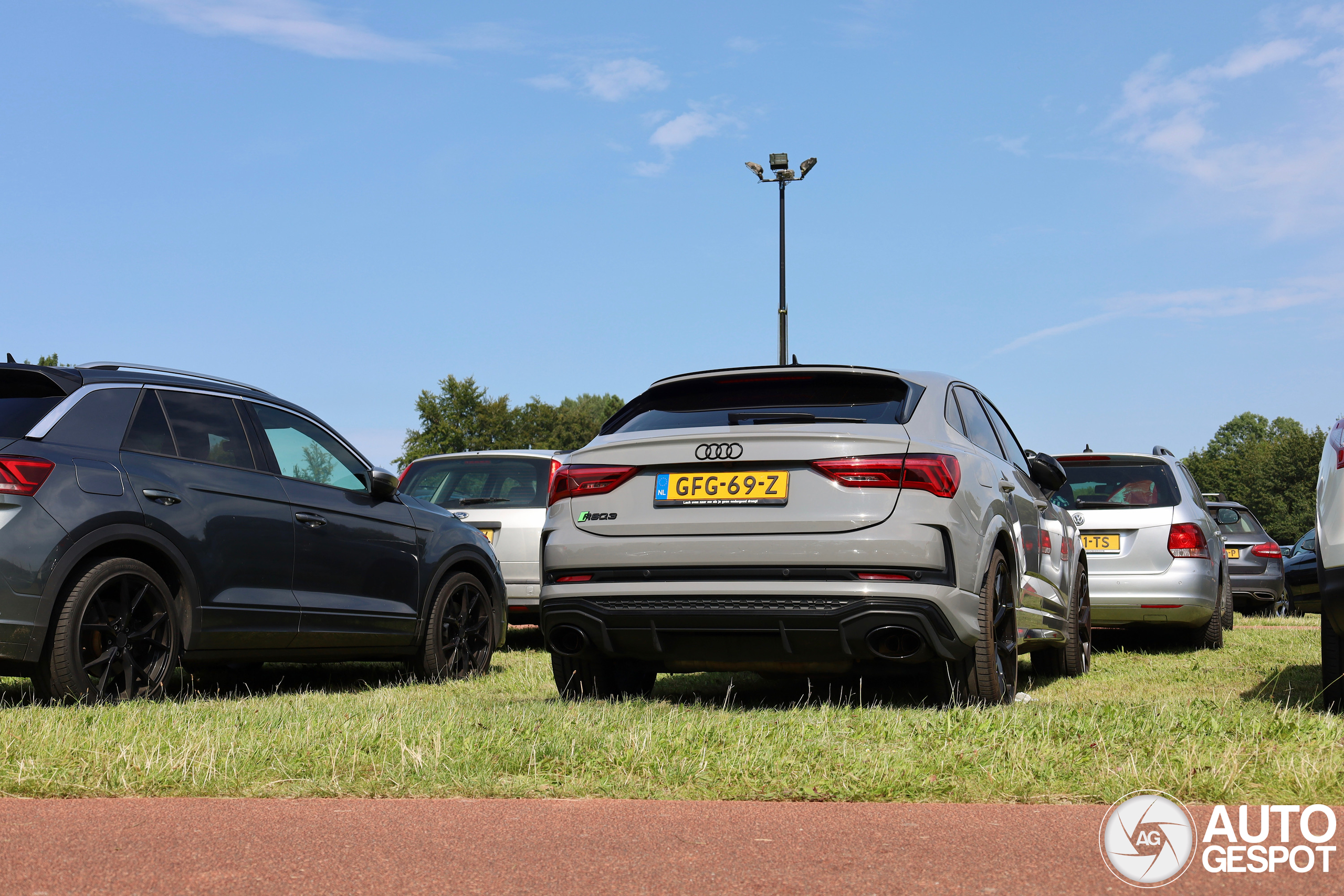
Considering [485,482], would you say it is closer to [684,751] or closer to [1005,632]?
[1005,632]

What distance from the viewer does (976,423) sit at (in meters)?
6.94

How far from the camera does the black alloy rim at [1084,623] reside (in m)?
8.79

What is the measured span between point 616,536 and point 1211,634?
23.5ft

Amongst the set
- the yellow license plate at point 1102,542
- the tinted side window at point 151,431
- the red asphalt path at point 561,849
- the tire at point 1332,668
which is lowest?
the red asphalt path at point 561,849

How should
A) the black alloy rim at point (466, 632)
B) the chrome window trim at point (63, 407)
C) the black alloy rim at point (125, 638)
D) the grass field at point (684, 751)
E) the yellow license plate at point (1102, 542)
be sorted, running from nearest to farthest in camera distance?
1. the grass field at point (684, 751)
2. the chrome window trim at point (63, 407)
3. the black alloy rim at point (125, 638)
4. the black alloy rim at point (466, 632)
5. the yellow license plate at point (1102, 542)

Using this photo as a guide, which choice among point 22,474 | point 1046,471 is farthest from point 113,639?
point 1046,471

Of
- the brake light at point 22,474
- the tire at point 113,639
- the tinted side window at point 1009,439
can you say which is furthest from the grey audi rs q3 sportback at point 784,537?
the brake light at point 22,474

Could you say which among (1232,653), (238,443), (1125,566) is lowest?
(1232,653)

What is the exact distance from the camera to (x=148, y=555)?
6500 mm

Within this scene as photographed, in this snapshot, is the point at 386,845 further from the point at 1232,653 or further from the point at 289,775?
the point at 1232,653

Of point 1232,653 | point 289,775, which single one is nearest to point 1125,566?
point 1232,653

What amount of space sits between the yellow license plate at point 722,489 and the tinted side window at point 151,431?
269cm

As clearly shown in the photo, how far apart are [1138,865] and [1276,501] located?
310 feet

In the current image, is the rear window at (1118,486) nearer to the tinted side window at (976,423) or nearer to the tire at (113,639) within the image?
the tinted side window at (976,423)
